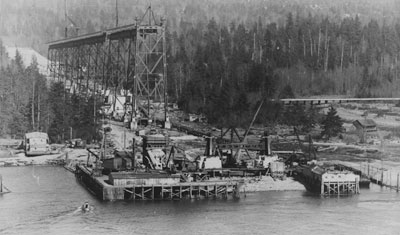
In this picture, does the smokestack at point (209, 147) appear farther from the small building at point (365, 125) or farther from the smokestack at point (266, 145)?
the small building at point (365, 125)

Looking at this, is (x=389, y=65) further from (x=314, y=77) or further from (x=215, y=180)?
(x=215, y=180)

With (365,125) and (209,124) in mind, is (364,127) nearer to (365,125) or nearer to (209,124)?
(365,125)

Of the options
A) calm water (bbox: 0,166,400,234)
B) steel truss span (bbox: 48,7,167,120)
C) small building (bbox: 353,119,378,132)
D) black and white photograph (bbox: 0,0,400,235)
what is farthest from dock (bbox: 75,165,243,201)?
small building (bbox: 353,119,378,132)

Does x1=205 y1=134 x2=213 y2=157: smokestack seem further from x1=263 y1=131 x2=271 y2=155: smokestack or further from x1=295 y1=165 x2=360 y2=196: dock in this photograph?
x1=295 y1=165 x2=360 y2=196: dock

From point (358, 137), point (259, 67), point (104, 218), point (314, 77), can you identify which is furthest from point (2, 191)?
point (314, 77)

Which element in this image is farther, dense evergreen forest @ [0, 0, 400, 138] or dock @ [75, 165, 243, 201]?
dense evergreen forest @ [0, 0, 400, 138]

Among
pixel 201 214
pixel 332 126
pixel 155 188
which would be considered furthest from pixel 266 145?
pixel 332 126
